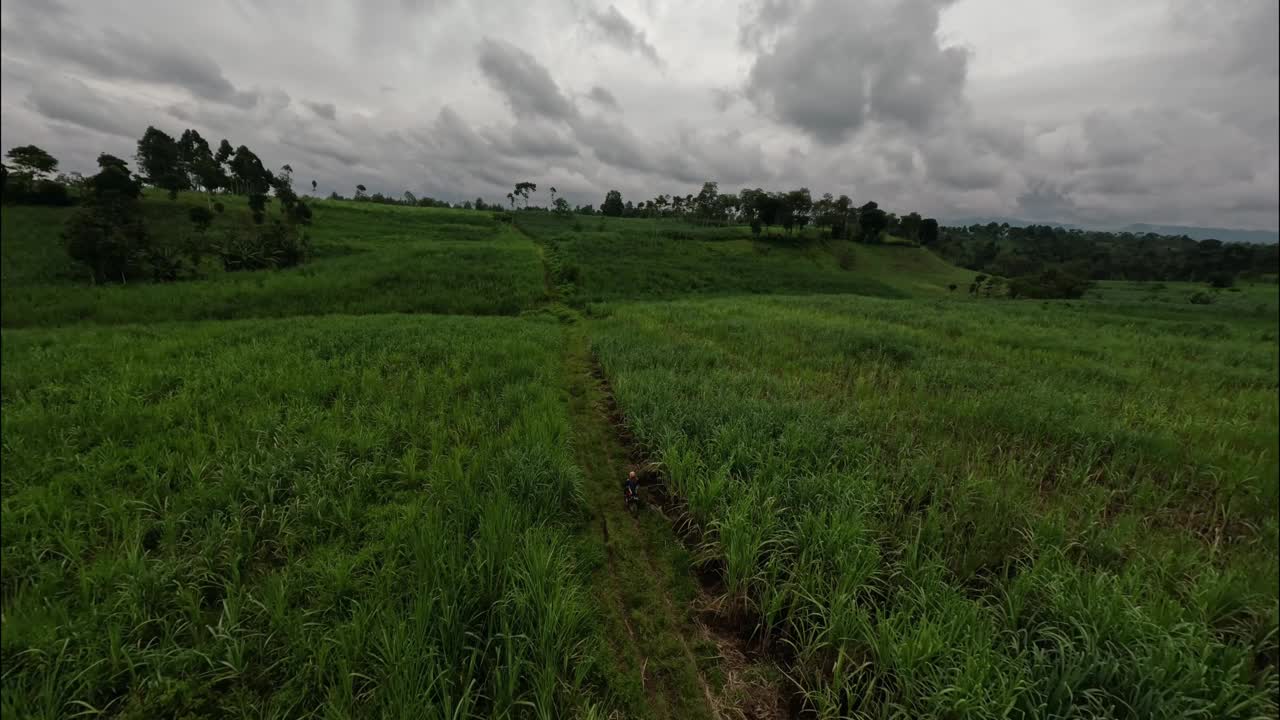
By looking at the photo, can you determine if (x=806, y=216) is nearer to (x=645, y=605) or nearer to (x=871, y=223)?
(x=871, y=223)

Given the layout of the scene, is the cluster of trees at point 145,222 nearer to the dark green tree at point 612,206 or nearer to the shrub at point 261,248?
the shrub at point 261,248

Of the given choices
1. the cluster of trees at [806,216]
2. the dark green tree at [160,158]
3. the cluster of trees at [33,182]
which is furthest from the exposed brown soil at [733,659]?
the cluster of trees at [806,216]

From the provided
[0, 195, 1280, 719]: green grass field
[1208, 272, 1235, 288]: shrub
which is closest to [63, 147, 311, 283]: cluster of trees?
[0, 195, 1280, 719]: green grass field

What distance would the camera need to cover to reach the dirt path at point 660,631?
9.75 ft

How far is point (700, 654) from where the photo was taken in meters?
3.33

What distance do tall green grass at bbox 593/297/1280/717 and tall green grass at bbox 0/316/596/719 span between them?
5.89ft

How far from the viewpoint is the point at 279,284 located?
55.8 feet

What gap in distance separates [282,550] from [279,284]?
1816cm

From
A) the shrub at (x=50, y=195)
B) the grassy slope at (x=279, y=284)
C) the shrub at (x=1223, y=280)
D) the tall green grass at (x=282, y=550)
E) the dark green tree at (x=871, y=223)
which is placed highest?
the dark green tree at (x=871, y=223)

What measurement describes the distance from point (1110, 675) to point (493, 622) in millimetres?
4301

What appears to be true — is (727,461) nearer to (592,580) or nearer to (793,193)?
(592,580)

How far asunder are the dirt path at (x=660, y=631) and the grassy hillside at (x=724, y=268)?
16996mm

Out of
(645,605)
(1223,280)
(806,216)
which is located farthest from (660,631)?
(806,216)

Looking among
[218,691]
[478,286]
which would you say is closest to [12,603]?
[218,691]
